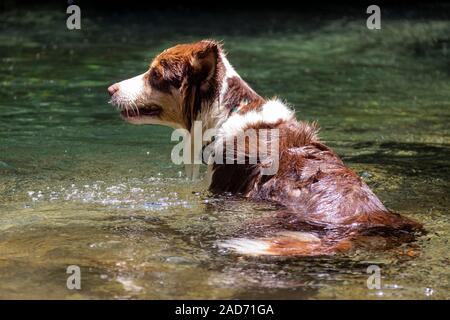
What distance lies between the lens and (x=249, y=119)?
18.7 feet

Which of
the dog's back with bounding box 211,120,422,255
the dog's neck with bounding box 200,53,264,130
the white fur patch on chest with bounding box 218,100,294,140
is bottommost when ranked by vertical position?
the dog's back with bounding box 211,120,422,255

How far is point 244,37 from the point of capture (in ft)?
51.2

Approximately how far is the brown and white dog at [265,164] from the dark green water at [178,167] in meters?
0.13

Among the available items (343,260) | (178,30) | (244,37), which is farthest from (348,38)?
(343,260)

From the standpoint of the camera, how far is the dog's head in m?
5.75

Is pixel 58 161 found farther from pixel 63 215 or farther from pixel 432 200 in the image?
pixel 432 200

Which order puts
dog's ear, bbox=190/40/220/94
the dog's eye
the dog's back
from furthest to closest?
the dog's eye
dog's ear, bbox=190/40/220/94
the dog's back

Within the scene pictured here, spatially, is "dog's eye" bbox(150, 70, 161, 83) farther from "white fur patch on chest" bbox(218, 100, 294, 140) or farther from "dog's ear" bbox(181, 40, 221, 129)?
"white fur patch on chest" bbox(218, 100, 294, 140)

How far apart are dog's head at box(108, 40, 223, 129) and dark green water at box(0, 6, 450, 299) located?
1.98 feet

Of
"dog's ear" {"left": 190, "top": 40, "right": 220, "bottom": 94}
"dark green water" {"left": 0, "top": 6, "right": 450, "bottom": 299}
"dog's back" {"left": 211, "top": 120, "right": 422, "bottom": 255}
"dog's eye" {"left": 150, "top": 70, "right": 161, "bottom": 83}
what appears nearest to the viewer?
"dark green water" {"left": 0, "top": 6, "right": 450, "bottom": 299}

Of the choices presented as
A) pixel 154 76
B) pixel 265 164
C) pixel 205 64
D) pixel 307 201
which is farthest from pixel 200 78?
pixel 307 201

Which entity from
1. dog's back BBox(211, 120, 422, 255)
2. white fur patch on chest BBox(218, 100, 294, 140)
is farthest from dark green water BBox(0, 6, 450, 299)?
white fur patch on chest BBox(218, 100, 294, 140)

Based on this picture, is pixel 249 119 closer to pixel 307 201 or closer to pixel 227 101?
pixel 227 101

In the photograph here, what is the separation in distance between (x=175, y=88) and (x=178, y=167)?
56.6 inches
